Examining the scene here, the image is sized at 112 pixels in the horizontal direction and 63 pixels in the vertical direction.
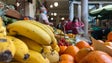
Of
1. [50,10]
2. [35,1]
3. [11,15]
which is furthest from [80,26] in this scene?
[50,10]

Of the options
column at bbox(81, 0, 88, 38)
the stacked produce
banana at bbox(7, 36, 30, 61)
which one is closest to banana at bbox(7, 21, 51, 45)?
the stacked produce

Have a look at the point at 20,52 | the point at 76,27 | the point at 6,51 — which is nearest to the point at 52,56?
the point at 20,52

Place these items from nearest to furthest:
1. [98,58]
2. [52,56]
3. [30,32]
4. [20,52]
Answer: [20,52] → [30,32] → [98,58] → [52,56]

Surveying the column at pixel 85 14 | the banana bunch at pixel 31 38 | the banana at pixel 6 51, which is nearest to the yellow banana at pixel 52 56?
the banana bunch at pixel 31 38

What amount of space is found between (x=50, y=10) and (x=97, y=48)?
85.5 feet

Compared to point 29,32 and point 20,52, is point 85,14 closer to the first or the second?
point 29,32

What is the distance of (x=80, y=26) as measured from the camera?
30.1 ft

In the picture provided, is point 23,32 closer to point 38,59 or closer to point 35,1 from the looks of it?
point 38,59

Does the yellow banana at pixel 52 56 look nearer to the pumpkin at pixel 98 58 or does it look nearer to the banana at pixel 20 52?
the pumpkin at pixel 98 58

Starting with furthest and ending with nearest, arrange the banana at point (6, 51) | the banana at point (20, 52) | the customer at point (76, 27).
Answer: the customer at point (76, 27) → the banana at point (20, 52) → the banana at point (6, 51)

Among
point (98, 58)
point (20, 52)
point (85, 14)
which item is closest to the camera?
point (20, 52)

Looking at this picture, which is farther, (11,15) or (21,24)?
(11,15)

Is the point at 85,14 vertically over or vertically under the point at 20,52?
under

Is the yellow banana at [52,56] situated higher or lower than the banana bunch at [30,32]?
lower
